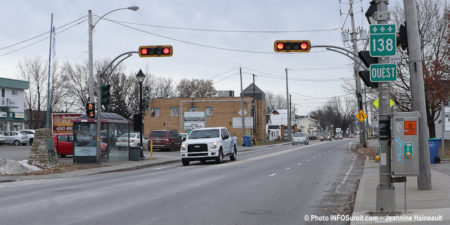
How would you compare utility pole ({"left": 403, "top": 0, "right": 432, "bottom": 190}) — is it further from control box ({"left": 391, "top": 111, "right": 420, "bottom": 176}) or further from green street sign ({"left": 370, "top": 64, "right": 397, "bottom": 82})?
green street sign ({"left": 370, "top": 64, "right": 397, "bottom": 82})

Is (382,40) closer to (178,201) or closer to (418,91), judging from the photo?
(418,91)

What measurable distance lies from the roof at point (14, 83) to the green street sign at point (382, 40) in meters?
59.0

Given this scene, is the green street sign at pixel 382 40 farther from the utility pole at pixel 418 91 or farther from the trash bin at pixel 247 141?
the trash bin at pixel 247 141

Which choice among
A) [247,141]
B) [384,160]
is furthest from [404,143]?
[247,141]

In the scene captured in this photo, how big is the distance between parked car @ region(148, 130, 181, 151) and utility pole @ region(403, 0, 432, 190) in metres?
32.8

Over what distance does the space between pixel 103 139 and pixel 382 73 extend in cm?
2131

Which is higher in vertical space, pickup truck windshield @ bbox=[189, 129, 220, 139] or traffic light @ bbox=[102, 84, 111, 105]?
traffic light @ bbox=[102, 84, 111, 105]

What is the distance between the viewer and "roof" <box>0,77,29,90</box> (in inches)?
2387

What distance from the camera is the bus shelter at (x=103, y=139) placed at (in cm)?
2625

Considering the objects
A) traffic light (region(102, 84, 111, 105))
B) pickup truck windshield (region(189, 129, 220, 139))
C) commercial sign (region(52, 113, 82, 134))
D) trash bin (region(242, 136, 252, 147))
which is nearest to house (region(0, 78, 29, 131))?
trash bin (region(242, 136, 252, 147))

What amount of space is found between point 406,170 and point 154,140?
117 ft

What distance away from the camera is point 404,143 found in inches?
344

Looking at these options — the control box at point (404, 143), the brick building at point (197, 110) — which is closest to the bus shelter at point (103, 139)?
the control box at point (404, 143)

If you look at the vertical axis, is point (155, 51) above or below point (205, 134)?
above
